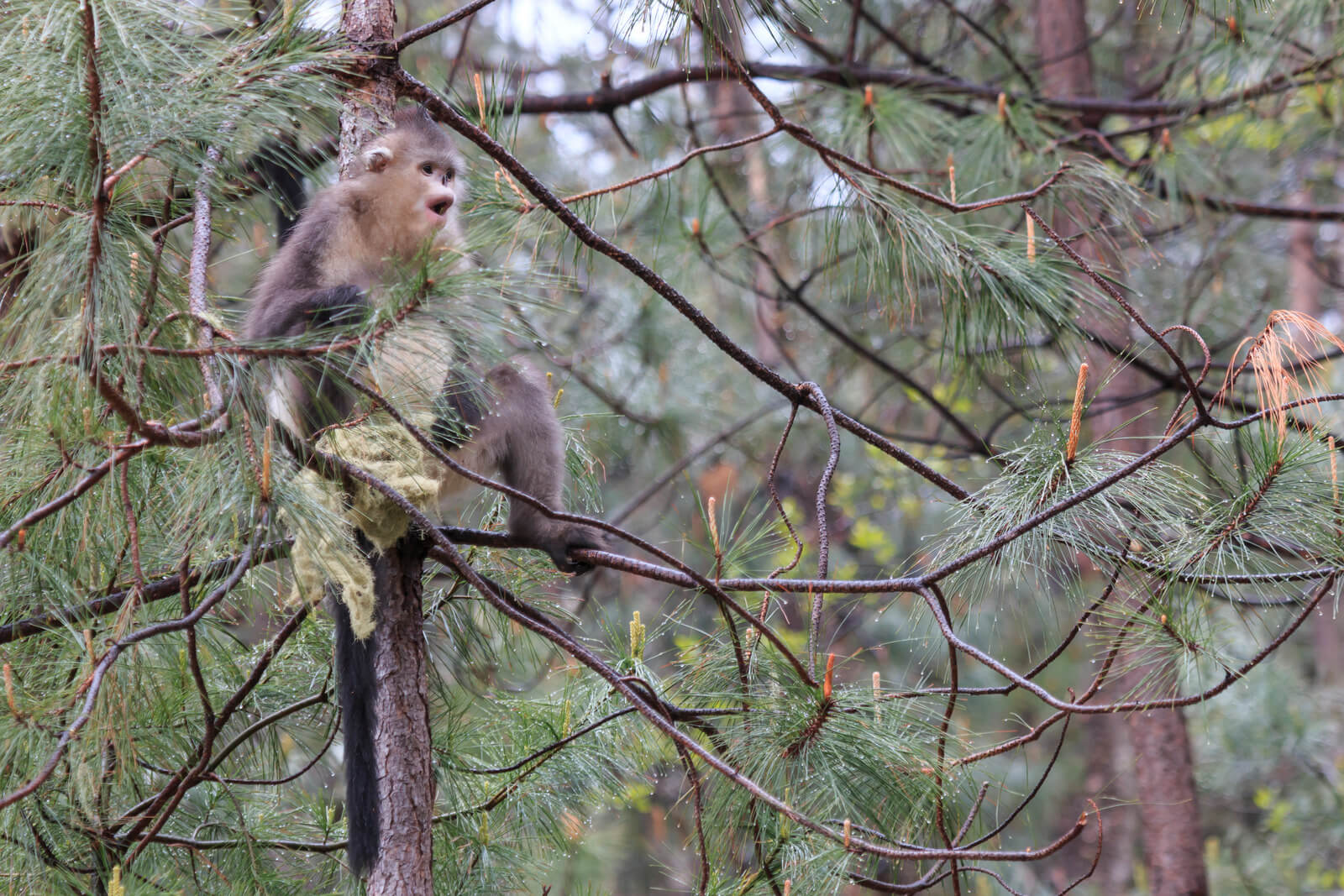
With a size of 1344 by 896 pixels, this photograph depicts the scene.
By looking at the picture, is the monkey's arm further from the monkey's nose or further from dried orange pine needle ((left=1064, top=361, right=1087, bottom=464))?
dried orange pine needle ((left=1064, top=361, right=1087, bottom=464))

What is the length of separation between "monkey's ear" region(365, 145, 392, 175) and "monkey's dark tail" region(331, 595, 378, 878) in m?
0.90

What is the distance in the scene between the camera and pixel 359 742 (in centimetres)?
188

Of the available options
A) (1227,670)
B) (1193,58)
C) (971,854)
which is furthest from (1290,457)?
(1193,58)

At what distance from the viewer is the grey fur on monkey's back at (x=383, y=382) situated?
181 centimetres

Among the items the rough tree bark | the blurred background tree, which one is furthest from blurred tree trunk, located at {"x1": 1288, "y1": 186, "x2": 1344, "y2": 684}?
the rough tree bark

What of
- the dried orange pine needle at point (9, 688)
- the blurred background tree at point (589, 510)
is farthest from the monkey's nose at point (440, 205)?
the dried orange pine needle at point (9, 688)

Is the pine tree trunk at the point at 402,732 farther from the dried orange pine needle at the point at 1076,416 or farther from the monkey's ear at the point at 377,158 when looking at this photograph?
the dried orange pine needle at the point at 1076,416

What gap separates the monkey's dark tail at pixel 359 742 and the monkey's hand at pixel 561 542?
0.39m

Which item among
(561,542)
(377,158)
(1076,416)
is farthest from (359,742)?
(1076,416)

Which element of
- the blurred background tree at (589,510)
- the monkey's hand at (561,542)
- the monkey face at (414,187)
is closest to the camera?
the blurred background tree at (589,510)

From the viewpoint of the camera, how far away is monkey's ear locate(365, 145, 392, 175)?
2.24m

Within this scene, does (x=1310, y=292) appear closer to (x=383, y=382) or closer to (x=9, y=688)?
(x=383, y=382)

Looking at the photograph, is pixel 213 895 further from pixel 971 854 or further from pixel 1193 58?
pixel 1193 58

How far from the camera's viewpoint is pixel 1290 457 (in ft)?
5.67
